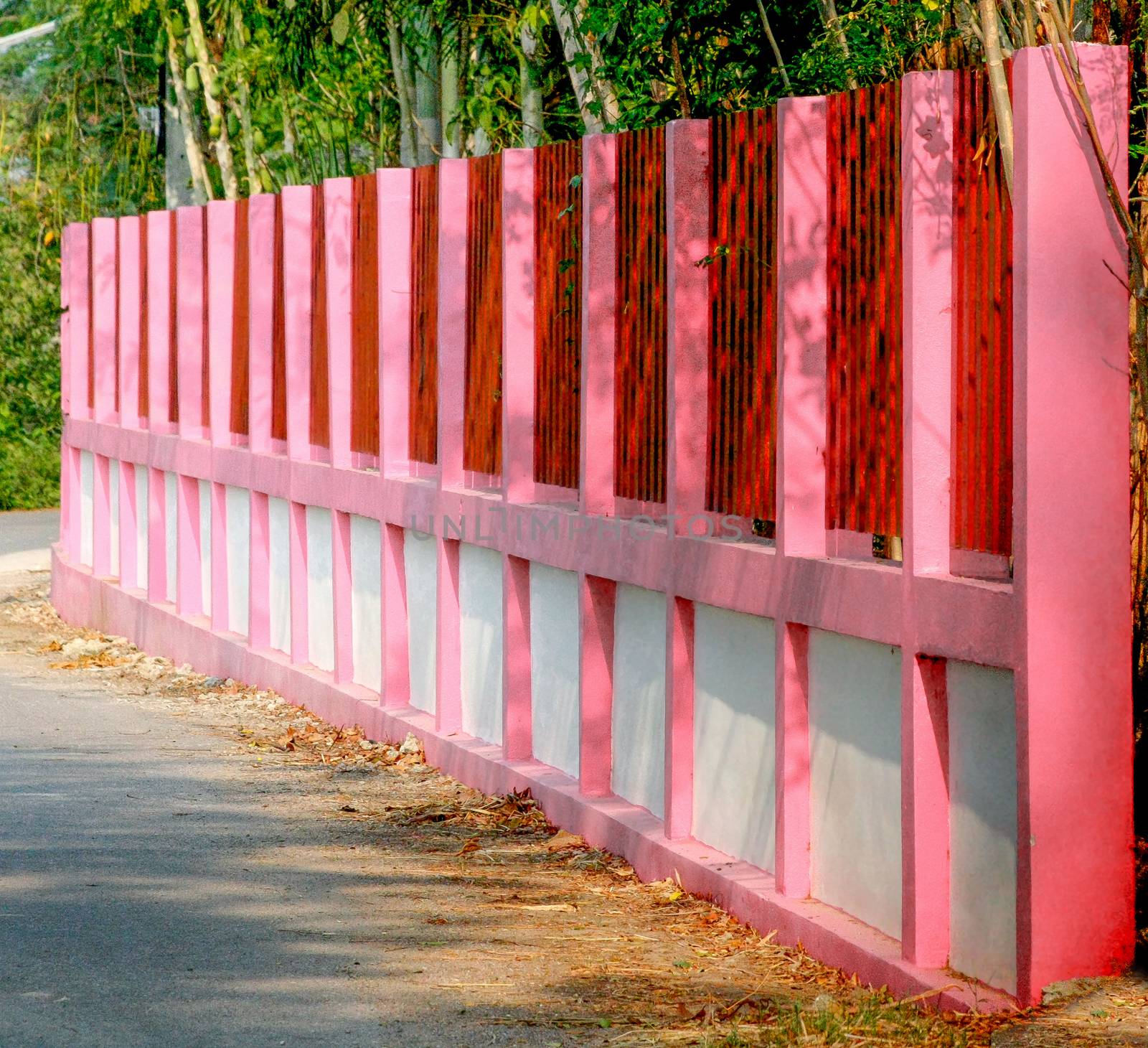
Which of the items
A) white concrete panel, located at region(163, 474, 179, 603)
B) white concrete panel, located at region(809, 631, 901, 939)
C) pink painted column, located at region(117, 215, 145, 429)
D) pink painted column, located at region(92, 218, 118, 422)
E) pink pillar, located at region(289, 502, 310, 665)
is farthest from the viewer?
pink painted column, located at region(92, 218, 118, 422)

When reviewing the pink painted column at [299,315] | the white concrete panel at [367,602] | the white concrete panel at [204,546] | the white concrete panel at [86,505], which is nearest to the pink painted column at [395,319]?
the white concrete panel at [367,602]

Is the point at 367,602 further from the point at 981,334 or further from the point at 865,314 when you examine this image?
the point at 981,334

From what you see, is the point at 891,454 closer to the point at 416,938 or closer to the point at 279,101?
the point at 416,938

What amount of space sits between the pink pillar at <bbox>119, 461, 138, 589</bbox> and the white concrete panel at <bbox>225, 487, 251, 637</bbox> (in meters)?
2.36

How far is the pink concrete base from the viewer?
5797mm

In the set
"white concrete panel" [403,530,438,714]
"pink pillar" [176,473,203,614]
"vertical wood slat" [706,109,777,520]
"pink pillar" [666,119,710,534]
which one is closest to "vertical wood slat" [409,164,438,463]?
"white concrete panel" [403,530,438,714]

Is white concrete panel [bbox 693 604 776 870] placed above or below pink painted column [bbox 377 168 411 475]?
below

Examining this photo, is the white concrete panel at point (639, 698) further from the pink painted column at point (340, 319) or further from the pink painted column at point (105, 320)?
the pink painted column at point (105, 320)

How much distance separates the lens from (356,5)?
49.5 feet

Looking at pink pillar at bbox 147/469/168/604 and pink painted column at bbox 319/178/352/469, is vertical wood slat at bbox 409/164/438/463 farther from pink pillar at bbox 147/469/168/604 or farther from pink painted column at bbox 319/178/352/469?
pink pillar at bbox 147/469/168/604

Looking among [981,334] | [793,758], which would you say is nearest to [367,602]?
[793,758]

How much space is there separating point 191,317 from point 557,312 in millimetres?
6334

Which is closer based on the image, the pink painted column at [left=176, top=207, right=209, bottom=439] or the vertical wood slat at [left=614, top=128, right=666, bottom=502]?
the vertical wood slat at [left=614, top=128, right=666, bottom=502]

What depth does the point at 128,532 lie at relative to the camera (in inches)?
609
